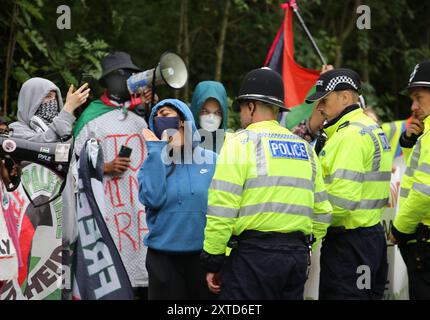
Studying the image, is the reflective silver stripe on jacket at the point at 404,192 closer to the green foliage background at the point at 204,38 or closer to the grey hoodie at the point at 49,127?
the grey hoodie at the point at 49,127

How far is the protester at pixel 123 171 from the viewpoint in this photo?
750cm

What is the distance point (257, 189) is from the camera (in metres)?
5.58

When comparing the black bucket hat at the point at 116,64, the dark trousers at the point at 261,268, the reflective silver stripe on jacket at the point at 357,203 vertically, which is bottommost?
the dark trousers at the point at 261,268

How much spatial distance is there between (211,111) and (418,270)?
2.32 m

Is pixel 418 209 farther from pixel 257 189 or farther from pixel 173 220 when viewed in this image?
pixel 173 220

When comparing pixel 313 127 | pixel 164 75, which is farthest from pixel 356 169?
pixel 164 75

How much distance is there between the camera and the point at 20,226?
264 inches

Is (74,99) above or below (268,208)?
above

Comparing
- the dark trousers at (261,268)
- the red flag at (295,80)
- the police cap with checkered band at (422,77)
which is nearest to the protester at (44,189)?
the dark trousers at (261,268)

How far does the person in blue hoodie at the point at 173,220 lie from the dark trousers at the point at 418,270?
5.08ft

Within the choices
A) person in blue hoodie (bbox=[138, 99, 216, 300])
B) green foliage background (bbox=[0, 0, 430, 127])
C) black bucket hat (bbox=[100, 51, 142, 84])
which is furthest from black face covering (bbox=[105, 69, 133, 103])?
person in blue hoodie (bbox=[138, 99, 216, 300])

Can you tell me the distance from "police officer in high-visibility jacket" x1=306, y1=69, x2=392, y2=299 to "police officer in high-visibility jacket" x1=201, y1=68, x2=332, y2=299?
0.91 metres

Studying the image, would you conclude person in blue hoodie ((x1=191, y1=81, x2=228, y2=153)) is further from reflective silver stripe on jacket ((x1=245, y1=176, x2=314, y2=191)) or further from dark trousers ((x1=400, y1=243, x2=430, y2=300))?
reflective silver stripe on jacket ((x1=245, y1=176, x2=314, y2=191))

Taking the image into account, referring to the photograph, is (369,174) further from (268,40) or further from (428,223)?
(268,40)
